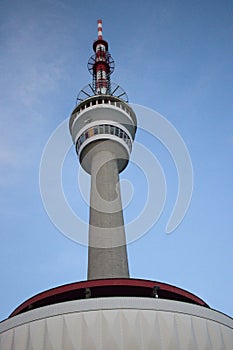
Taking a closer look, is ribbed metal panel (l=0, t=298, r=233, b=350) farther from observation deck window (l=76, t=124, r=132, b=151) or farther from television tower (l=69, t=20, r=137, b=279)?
observation deck window (l=76, t=124, r=132, b=151)

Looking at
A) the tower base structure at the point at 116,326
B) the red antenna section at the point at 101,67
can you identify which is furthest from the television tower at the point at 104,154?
the tower base structure at the point at 116,326

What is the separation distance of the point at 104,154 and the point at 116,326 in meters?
18.6

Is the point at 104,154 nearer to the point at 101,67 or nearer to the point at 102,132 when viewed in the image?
the point at 102,132

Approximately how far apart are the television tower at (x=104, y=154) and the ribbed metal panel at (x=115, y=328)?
27.5 feet

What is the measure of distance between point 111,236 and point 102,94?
15.0 metres

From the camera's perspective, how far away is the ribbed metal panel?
16500mm

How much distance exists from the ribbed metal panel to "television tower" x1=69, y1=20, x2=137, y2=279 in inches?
330

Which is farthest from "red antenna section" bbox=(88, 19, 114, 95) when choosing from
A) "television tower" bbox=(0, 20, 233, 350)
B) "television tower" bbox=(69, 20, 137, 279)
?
"television tower" bbox=(0, 20, 233, 350)

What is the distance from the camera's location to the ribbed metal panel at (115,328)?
54.1 feet

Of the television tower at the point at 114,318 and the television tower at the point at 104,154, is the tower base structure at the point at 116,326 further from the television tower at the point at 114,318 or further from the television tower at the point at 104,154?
the television tower at the point at 104,154

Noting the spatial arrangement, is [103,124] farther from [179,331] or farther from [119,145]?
[179,331]

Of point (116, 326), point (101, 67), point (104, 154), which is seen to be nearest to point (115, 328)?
point (116, 326)

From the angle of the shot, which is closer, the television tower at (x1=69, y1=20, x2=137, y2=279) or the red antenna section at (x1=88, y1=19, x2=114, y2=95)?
the television tower at (x1=69, y1=20, x2=137, y2=279)

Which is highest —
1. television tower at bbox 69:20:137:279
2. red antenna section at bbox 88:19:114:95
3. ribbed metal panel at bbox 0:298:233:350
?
red antenna section at bbox 88:19:114:95
